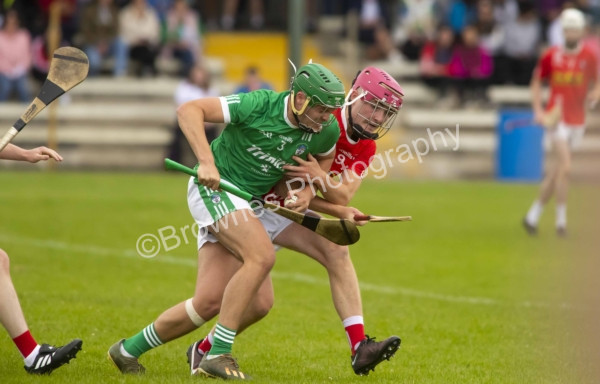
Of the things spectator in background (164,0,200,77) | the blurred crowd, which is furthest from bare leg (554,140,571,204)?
spectator in background (164,0,200,77)

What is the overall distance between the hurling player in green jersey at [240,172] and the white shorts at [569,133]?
7.84m

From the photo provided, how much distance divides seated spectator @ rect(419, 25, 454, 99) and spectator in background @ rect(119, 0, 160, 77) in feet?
17.9

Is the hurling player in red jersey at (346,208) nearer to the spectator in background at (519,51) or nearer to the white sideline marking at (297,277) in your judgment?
the white sideline marking at (297,277)

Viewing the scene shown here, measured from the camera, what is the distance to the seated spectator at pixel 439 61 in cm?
2244

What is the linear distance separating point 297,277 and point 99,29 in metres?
12.4

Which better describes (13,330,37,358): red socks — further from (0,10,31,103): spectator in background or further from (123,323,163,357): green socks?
(0,10,31,103): spectator in background

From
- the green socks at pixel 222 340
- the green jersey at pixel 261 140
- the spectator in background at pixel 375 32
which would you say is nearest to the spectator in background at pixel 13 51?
the spectator in background at pixel 375 32

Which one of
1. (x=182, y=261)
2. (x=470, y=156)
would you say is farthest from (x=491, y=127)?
(x=182, y=261)

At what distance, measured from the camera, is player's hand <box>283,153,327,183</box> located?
6.56 metres

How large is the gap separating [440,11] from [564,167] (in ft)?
36.8

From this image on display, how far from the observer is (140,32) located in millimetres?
22250

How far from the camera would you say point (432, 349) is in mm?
7777

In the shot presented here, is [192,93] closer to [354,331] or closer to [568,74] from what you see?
[568,74]

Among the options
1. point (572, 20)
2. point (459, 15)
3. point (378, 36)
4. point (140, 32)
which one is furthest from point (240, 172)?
point (459, 15)
